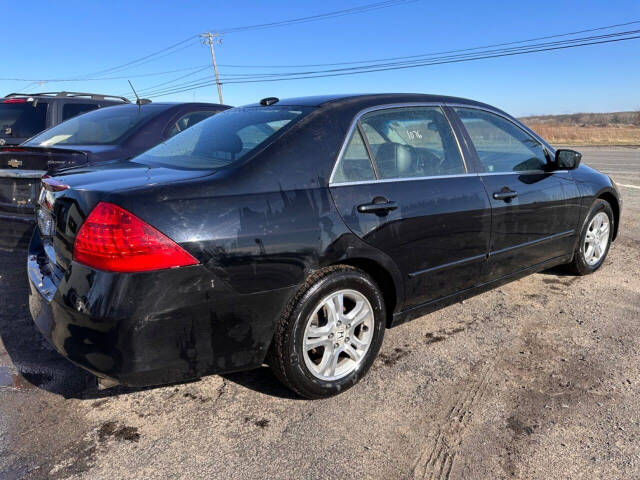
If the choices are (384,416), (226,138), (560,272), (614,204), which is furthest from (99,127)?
(614,204)

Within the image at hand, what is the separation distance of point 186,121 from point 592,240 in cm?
416

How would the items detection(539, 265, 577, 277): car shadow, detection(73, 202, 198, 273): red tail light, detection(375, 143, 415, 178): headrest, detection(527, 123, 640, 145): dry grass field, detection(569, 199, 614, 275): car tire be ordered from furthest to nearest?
detection(527, 123, 640, 145): dry grass field, detection(539, 265, 577, 277): car shadow, detection(569, 199, 614, 275): car tire, detection(375, 143, 415, 178): headrest, detection(73, 202, 198, 273): red tail light

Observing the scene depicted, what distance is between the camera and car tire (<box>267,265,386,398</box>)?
243 cm

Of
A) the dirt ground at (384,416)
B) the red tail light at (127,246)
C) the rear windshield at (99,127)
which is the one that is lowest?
the dirt ground at (384,416)

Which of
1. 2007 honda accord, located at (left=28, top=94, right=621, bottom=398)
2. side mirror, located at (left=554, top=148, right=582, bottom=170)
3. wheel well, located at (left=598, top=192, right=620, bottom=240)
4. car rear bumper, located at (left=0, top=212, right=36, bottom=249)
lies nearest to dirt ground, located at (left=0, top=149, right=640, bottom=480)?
2007 honda accord, located at (left=28, top=94, right=621, bottom=398)

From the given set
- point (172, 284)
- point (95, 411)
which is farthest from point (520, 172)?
point (95, 411)

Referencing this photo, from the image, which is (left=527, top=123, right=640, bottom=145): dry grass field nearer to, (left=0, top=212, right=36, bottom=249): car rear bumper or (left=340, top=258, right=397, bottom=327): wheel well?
(left=340, top=258, right=397, bottom=327): wheel well

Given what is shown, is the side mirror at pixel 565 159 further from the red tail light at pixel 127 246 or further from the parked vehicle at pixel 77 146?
the parked vehicle at pixel 77 146

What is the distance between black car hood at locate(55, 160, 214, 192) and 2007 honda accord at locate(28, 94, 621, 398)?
16 millimetres

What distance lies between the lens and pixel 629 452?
219 centimetres

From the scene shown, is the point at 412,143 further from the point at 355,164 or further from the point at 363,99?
the point at 355,164

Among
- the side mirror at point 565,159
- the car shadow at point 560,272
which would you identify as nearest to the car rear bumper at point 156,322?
the side mirror at point 565,159

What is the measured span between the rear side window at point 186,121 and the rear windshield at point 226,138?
1569 millimetres

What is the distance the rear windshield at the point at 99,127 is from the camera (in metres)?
4.55
